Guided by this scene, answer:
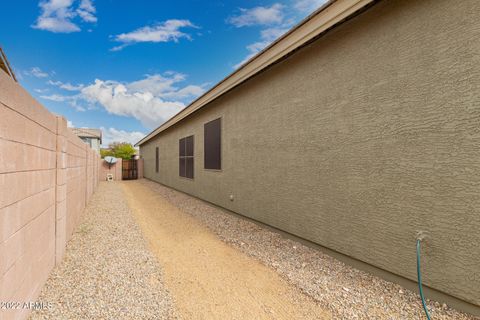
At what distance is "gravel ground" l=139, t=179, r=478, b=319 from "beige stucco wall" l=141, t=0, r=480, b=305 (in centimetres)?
21

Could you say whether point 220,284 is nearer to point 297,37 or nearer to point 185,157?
point 297,37

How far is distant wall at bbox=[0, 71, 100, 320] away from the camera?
5.10 feet

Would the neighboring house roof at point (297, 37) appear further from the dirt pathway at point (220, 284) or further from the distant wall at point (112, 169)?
the distant wall at point (112, 169)

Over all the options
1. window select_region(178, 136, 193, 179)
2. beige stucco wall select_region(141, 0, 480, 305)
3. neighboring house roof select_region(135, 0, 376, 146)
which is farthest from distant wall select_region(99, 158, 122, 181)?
beige stucco wall select_region(141, 0, 480, 305)

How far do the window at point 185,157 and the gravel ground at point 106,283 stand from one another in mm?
5237

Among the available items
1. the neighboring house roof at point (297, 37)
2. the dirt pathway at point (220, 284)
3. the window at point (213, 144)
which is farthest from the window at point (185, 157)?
the dirt pathway at point (220, 284)

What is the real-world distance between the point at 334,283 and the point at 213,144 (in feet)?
18.0

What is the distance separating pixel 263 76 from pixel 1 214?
4.71 m

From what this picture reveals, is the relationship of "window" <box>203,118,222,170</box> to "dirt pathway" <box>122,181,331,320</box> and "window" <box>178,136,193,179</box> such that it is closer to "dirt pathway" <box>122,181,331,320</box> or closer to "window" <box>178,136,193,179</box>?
"window" <box>178,136,193,179</box>

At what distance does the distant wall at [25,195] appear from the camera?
61.2 inches

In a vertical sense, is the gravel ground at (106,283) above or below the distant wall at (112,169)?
below

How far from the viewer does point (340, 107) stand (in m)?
3.25

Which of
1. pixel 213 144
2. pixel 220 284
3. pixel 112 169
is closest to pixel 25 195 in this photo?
pixel 220 284

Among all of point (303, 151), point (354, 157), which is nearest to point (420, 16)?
point (354, 157)
